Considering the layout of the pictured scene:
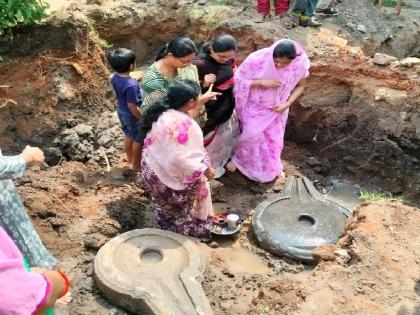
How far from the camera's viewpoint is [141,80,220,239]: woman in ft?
12.8

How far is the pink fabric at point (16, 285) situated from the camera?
1.94 meters

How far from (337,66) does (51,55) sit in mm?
3740

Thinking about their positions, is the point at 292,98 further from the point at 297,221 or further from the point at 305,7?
the point at 305,7

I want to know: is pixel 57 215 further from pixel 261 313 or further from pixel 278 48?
pixel 278 48

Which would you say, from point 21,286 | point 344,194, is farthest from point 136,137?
point 21,286

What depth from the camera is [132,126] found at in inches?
195

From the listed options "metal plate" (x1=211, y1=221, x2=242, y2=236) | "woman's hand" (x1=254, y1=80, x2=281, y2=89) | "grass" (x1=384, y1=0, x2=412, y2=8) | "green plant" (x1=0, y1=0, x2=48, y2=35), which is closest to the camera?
"metal plate" (x1=211, y1=221, x2=242, y2=236)

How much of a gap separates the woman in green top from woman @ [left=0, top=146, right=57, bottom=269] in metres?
1.43

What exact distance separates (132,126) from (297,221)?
2051mm

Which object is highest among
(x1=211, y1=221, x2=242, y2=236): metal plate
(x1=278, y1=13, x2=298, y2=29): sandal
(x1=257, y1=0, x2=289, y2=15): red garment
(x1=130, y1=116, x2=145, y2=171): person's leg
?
(x1=257, y1=0, x2=289, y2=15): red garment

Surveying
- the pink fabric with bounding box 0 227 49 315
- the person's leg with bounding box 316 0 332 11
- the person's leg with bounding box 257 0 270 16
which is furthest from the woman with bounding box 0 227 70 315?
the person's leg with bounding box 316 0 332 11

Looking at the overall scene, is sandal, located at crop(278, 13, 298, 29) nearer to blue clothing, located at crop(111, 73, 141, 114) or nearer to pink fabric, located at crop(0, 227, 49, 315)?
blue clothing, located at crop(111, 73, 141, 114)

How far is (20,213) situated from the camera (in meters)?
3.22

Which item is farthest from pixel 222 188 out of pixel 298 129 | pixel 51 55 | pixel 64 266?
pixel 51 55
